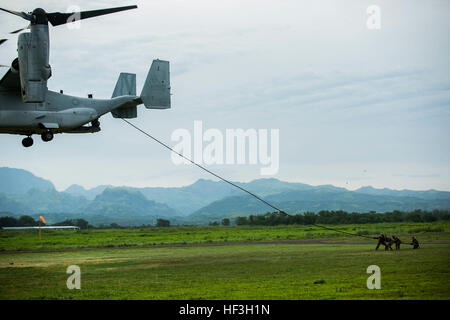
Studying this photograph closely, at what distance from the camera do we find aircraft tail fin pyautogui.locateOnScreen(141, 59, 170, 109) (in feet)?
91.8

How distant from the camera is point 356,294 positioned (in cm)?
2733

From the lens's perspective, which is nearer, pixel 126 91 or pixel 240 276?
pixel 126 91

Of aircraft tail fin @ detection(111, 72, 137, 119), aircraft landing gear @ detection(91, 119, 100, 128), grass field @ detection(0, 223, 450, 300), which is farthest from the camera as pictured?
grass field @ detection(0, 223, 450, 300)

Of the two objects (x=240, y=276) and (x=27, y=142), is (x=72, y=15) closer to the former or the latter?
(x=27, y=142)

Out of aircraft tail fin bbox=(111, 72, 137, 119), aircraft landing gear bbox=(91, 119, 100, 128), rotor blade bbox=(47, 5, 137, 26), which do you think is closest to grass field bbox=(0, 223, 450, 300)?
aircraft landing gear bbox=(91, 119, 100, 128)

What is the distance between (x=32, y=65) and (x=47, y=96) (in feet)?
12.6

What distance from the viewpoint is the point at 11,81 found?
2375 centimetres

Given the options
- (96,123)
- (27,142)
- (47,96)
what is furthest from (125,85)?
(27,142)

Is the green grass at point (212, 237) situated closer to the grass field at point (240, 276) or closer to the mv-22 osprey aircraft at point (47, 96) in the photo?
the grass field at point (240, 276)

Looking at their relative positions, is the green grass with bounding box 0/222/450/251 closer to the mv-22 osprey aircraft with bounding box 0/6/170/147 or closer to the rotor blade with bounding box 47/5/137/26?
the mv-22 osprey aircraft with bounding box 0/6/170/147

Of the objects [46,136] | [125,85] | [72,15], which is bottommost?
[46,136]

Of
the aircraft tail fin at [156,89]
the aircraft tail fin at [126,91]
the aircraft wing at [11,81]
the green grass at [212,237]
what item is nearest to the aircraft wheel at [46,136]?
the aircraft wing at [11,81]
